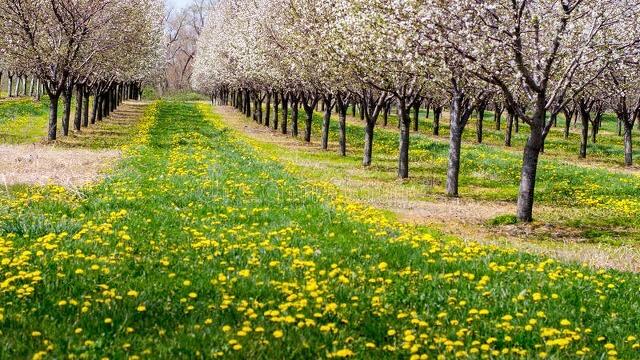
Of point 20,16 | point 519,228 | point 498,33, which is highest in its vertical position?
point 20,16

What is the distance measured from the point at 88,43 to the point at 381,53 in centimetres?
2286

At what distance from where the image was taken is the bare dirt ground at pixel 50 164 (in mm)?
21114

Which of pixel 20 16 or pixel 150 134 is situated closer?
pixel 20 16

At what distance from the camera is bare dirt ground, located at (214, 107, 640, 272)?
1523 cm

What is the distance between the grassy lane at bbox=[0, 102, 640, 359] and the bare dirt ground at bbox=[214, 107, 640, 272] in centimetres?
251

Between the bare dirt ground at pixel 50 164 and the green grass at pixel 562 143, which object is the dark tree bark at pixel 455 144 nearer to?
the bare dirt ground at pixel 50 164

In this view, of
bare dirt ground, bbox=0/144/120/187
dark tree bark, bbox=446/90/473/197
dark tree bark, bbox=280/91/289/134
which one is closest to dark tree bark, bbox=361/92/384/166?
dark tree bark, bbox=446/90/473/197

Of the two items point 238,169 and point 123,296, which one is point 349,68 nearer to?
point 238,169

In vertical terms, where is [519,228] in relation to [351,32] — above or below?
below

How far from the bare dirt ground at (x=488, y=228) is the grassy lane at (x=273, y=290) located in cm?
251

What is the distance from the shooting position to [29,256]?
10602 mm

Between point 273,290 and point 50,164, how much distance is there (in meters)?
19.5

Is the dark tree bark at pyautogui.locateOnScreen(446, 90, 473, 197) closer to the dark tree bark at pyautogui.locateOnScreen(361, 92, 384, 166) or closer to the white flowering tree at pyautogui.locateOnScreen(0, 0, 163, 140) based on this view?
the dark tree bark at pyautogui.locateOnScreen(361, 92, 384, 166)

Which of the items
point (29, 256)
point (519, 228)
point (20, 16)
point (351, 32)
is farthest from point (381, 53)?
point (20, 16)
